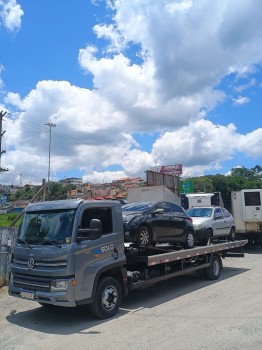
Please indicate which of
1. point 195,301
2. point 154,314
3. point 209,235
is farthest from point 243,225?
point 154,314

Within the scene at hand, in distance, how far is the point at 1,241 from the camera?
35.8ft

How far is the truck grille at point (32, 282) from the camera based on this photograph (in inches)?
273

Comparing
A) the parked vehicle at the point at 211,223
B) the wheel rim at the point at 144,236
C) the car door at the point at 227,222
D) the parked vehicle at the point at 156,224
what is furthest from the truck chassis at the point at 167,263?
the car door at the point at 227,222

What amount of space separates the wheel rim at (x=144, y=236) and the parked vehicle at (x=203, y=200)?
12.4m

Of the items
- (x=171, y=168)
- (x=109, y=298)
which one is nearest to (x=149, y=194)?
(x=109, y=298)

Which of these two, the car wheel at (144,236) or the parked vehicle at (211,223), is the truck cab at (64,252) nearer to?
the car wheel at (144,236)

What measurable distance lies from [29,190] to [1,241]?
4471 centimetres

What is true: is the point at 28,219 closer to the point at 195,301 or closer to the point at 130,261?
the point at 130,261

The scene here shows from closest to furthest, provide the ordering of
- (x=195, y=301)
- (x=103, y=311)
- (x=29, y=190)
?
(x=103, y=311) → (x=195, y=301) → (x=29, y=190)

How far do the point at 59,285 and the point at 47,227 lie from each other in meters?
1.15

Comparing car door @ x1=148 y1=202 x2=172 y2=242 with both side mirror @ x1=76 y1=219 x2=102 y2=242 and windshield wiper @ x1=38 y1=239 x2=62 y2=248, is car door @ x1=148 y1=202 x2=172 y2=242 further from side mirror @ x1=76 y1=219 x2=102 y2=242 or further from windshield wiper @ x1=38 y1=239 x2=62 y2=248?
windshield wiper @ x1=38 y1=239 x2=62 y2=248

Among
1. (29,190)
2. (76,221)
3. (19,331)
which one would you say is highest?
(29,190)

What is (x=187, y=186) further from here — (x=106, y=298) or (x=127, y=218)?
(x=106, y=298)

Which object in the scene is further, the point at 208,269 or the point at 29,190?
the point at 29,190
